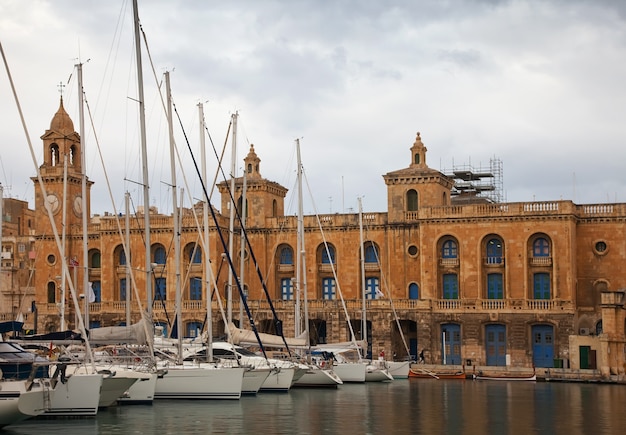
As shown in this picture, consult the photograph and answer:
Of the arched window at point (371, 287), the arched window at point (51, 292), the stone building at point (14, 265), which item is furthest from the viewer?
the stone building at point (14, 265)

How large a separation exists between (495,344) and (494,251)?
5872 millimetres

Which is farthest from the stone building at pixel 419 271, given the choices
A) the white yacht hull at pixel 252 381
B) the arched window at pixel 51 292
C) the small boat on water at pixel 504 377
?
the white yacht hull at pixel 252 381

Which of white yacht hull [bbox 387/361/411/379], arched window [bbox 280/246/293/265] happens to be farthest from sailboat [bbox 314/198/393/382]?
arched window [bbox 280/246/293/265]

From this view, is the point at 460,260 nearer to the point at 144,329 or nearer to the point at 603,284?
the point at 603,284

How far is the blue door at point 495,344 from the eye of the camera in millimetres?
65750

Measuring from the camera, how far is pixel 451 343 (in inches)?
2648

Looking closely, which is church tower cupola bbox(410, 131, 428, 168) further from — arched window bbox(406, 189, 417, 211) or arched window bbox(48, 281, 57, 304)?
arched window bbox(48, 281, 57, 304)

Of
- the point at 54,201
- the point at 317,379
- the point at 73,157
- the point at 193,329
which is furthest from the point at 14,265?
the point at 317,379

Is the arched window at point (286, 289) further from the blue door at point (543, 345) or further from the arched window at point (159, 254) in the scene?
the blue door at point (543, 345)

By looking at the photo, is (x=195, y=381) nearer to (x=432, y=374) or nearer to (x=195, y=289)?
(x=432, y=374)

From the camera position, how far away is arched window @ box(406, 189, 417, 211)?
235 feet

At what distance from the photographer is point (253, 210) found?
75438 millimetres

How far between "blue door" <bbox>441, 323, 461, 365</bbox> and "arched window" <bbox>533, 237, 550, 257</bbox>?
666 cm

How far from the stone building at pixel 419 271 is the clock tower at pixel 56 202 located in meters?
0.13
